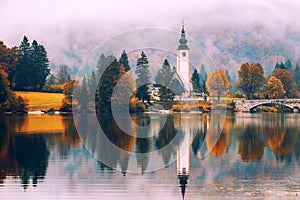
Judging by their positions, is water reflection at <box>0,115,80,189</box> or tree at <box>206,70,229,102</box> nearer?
water reflection at <box>0,115,80,189</box>

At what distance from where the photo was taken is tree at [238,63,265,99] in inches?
3474

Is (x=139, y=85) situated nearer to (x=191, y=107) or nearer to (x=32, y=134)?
(x=191, y=107)

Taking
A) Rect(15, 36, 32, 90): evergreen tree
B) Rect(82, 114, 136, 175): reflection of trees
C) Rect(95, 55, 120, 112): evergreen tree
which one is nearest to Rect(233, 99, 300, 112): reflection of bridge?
Rect(95, 55, 120, 112): evergreen tree

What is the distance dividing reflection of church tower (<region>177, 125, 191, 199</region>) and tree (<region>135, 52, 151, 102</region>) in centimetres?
3610

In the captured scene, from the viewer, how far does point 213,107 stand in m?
81.7

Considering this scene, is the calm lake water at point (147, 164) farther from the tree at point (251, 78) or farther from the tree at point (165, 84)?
the tree at point (251, 78)

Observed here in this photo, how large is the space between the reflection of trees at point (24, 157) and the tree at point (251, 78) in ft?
172

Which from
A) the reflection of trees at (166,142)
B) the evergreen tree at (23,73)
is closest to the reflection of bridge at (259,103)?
the evergreen tree at (23,73)

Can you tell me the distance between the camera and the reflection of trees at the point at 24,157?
2536 centimetres

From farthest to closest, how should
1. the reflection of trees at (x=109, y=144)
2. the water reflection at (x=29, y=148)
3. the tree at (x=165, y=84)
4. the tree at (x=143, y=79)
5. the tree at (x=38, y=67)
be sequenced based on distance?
1. the tree at (x=38, y=67)
2. the tree at (x=165, y=84)
3. the tree at (x=143, y=79)
4. the reflection of trees at (x=109, y=144)
5. the water reflection at (x=29, y=148)

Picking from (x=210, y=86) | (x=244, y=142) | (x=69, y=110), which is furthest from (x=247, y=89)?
(x=244, y=142)

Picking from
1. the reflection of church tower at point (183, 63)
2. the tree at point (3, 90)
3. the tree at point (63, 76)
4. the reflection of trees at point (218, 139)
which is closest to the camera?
the reflection of trees at point (218, 139)

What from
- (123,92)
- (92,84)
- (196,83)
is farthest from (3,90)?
(196,83)

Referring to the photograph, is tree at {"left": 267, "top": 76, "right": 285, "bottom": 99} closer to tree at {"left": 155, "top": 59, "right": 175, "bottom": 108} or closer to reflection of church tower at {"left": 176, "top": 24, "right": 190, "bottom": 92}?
reflection of church tower at {"left": 176, "top": 24, "right": 190, "bottom": 92}
